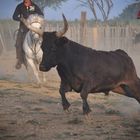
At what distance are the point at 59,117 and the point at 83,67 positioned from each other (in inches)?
44.6

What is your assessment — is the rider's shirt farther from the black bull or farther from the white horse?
the black bull

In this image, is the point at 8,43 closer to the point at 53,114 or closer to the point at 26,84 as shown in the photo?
the point at 26,84

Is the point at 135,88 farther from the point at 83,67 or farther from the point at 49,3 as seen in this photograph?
the point at 49,3

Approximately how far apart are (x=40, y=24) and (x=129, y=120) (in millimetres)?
5653

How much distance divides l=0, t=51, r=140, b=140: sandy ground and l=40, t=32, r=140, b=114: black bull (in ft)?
1.57

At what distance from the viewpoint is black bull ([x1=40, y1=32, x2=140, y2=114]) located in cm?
909

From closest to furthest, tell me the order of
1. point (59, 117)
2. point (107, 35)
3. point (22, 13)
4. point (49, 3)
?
point (59, 117), point (22, 13), point (107, 35), point (49, 3)

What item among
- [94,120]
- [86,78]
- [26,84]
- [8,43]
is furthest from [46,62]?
[8,43]

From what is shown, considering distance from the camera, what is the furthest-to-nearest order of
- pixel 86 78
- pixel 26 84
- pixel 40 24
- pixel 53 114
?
1. pixel 26 84
2. pixel 40 24
3. pixel 53 114
4. pixel 86 78

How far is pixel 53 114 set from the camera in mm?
10000

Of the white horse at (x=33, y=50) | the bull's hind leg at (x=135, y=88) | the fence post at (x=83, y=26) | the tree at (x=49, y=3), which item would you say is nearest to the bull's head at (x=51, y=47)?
the bull's hind leg at (x=135, y=88)

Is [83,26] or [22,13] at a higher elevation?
[22,13]

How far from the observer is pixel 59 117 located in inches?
379

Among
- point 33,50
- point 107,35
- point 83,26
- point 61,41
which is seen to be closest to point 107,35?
point 107,35
